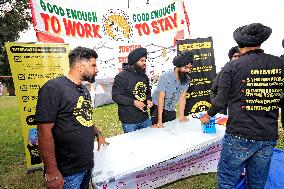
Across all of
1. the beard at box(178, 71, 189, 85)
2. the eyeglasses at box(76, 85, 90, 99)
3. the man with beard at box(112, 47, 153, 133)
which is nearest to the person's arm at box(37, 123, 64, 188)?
the eyeglasses at box(76, 85, 90, 99)

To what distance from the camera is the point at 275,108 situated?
8.18ft

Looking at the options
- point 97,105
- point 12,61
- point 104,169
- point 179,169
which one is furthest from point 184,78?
point 97,105

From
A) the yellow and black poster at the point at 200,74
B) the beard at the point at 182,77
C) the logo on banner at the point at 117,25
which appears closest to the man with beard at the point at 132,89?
the beard at the point at 182,77

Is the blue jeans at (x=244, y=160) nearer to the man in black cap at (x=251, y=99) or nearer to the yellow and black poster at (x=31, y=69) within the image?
the man in black cap at (x=251, y=99)

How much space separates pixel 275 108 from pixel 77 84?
1967 mm

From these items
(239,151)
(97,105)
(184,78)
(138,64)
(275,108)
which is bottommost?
(97,105)

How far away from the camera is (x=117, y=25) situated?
25.4ft

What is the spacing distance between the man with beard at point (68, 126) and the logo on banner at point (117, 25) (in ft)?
17.7

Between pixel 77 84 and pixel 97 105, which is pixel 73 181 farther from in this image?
pixel 97 105

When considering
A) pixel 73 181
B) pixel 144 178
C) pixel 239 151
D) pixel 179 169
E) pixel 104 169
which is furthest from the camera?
pixel 179 169

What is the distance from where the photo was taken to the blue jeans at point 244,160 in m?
2.48

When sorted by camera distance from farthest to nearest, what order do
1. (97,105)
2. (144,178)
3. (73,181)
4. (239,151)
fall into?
(97,105), (144,178), (239,151), (73,181)

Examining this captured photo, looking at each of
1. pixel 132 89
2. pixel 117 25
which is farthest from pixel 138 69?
pixel 117 25

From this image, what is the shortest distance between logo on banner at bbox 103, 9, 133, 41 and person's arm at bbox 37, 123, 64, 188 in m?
5.90
